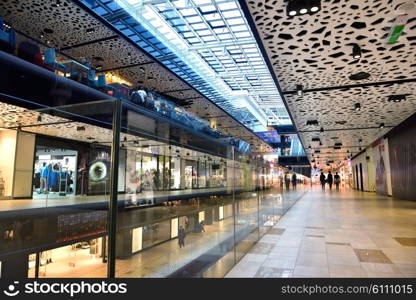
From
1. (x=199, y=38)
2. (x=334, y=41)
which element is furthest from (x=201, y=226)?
(x=199, y=38)

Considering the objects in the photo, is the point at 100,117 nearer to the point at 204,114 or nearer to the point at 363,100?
the point at 363,100

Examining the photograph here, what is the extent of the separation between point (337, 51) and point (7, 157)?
821cm

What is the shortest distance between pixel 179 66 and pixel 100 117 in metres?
11.2

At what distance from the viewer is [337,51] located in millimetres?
5594

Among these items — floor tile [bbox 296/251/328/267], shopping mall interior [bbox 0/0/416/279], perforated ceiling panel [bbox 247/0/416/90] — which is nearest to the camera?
shopping mall interior [bbox 0/0/416/279]

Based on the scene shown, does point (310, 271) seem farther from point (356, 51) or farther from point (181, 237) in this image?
point (356, 51)

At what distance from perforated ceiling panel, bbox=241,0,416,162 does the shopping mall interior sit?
0.03m

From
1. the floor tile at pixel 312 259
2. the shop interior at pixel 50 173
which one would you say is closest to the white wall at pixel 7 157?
the shop interior at pixel 50 173

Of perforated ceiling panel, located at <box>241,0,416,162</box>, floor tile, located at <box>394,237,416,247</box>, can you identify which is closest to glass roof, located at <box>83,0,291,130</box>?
perforated ceiling panel, located at <box>241,0,416,162</box>

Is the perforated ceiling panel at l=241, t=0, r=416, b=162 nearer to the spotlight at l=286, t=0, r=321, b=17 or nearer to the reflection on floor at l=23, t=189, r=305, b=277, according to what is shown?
the spotlight at l=286, t=0, r=321, b=17

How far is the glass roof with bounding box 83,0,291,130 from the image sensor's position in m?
9.52

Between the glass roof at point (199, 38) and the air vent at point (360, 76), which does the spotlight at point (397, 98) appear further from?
the glass roof at point (199, 38)

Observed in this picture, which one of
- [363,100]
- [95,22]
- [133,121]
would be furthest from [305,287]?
[95,22]

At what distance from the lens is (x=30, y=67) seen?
7652 mm
